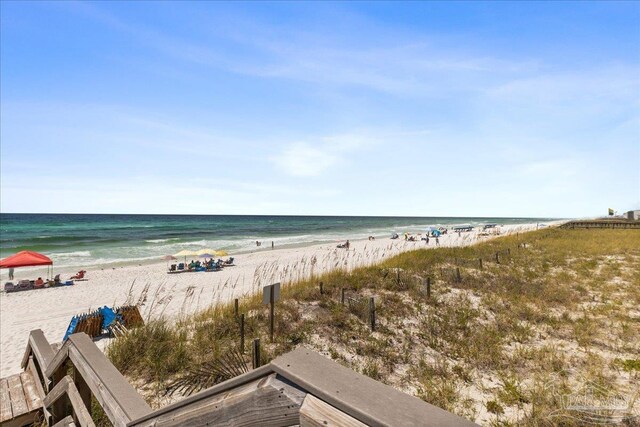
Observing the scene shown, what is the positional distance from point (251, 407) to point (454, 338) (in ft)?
24.5

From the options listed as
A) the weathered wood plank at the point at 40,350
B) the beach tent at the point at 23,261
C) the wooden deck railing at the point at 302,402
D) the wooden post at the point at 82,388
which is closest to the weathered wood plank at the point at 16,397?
the weathered wood plank at the point at 40,350

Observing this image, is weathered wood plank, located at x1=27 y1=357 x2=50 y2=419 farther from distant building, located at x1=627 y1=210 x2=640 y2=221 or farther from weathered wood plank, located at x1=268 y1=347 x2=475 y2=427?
distant building, located at x1=627 y1=210 x2=640 y2=221

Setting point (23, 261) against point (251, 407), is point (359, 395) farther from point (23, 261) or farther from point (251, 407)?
point (23, 261)

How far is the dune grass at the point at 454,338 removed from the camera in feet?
17.8

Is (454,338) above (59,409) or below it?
below

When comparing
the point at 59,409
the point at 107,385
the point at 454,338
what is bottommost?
the point at 454,338

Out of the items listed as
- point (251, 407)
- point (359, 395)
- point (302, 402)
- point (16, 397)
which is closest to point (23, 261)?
point (16, 397)

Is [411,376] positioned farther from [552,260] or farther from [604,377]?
[552,260]

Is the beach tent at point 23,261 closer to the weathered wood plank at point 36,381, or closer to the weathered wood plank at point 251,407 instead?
the weathered wood plank at point 36,381

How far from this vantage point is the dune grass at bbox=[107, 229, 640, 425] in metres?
5.42

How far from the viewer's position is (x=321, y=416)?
105cm

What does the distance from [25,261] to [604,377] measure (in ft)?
87.0

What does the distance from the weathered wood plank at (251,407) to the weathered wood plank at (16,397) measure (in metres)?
4.37

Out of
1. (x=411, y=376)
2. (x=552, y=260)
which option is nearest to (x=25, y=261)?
(x=411, y=376)
